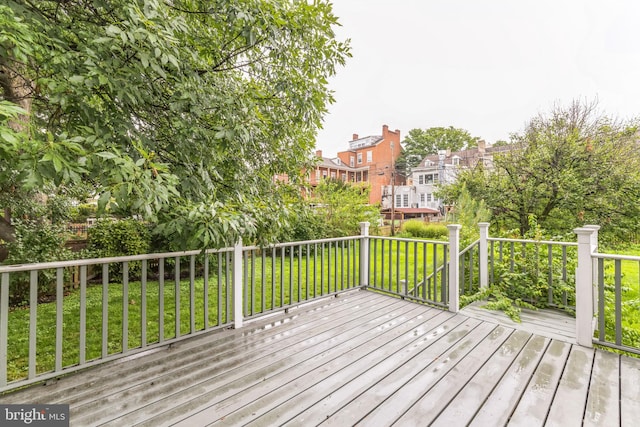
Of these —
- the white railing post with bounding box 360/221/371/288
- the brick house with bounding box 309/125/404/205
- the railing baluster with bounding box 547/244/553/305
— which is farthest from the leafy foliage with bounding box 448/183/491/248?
the brick house with bounding box 309/125/404/205

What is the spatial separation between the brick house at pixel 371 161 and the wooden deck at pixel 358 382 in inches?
1025

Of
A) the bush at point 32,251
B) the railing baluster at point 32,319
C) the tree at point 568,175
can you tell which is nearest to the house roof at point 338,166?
the tree at point 568,175

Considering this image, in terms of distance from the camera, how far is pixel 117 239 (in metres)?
5.88

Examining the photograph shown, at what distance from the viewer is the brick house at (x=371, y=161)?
96.7 feet

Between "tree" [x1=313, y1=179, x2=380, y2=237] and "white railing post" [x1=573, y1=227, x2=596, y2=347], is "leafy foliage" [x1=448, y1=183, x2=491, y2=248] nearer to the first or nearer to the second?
"white railing post" [x1=573, y1=227, x2=596, y2=347]

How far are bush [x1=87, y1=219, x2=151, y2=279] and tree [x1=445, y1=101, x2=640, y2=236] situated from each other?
7.68 metres

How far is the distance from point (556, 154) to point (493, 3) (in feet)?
12.1

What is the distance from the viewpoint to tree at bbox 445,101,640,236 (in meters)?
5.84

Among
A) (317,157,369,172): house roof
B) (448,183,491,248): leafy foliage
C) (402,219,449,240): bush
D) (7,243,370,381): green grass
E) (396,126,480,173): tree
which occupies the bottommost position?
(7,243,370,381): green grass

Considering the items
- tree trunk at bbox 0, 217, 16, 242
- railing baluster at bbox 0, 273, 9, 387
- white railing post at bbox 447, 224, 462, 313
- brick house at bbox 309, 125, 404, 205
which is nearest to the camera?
railing baluster at bbox 0, 273, 9, 387

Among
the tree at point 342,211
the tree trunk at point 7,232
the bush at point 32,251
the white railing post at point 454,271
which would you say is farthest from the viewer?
the tree at point 342,211

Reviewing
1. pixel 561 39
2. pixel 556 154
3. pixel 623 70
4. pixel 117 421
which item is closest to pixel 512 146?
pixel 556 154

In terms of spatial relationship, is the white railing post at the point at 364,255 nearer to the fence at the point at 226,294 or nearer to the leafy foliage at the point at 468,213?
the fence at the point at 226,294

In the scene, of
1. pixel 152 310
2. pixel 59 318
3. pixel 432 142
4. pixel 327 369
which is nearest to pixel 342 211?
pixel 152 310
